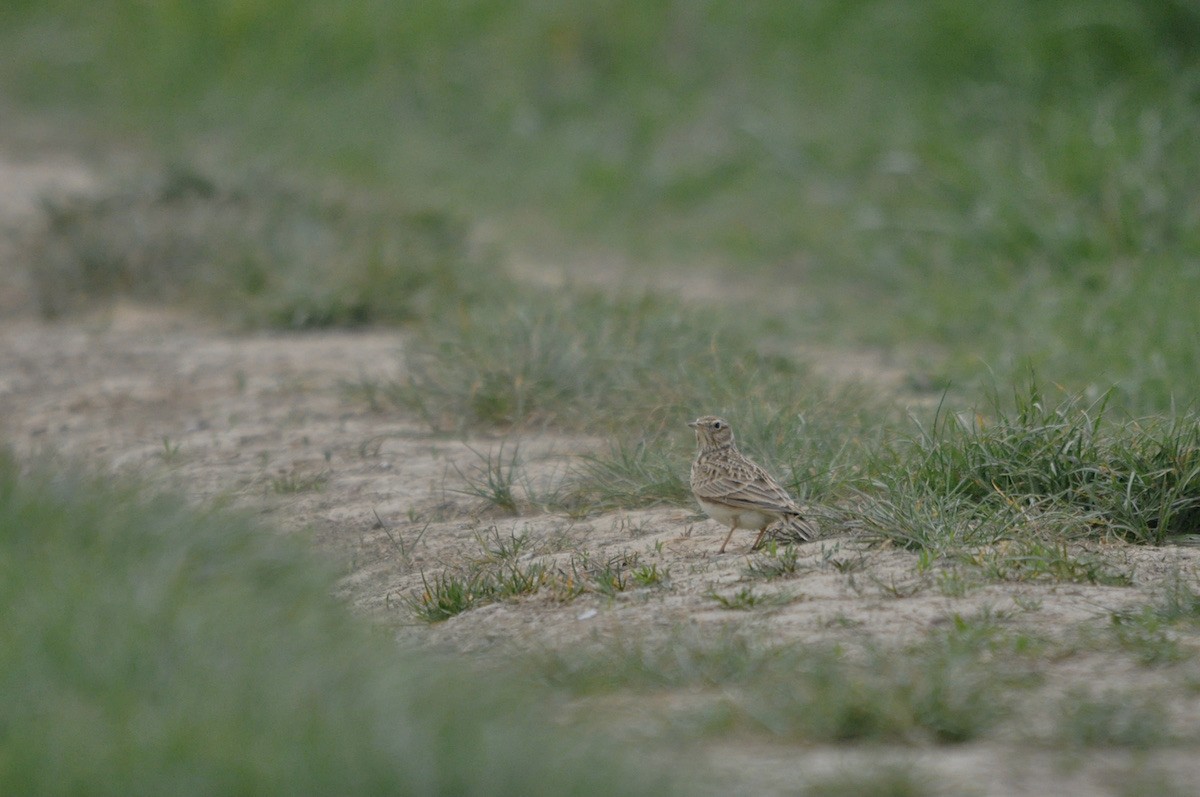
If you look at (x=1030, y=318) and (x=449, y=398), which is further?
(x=1030, y=318)

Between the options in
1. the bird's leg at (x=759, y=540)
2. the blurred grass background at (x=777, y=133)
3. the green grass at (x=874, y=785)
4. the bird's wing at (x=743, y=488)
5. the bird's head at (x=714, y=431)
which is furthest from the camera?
the blurred grass background at (x=777, y=133)

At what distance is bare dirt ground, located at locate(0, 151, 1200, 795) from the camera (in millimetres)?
3215

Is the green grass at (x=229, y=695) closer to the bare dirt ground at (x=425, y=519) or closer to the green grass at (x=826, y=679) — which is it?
the green grass at (x=826, y=679)

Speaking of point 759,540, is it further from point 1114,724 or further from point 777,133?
point 777,133

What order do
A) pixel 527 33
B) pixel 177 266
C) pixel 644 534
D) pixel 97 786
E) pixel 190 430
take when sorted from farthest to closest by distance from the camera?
pixel 527 33
pixel 177 266
pixel 190 430
pixel 644 534
pixel 97 786

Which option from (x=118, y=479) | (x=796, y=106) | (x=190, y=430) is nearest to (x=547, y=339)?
(x=190, y=430)

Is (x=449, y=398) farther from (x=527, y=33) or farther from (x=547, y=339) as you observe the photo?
(x=527, y=33)

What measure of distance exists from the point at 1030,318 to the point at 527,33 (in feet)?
22.9

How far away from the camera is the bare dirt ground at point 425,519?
3.21m

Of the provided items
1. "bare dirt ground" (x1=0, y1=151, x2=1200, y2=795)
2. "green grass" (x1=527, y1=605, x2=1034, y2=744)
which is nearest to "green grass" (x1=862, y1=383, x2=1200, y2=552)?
"bare dirt ground" (x1=0, y1=151, x2=1200, y2=795)

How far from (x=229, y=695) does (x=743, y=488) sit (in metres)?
1.92

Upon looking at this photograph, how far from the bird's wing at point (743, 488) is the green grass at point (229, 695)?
1216 mm

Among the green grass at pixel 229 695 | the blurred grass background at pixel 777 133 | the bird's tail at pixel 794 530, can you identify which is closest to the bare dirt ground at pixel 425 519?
the bird's tail at pixel 794 530

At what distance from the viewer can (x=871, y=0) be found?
40.6 feet
